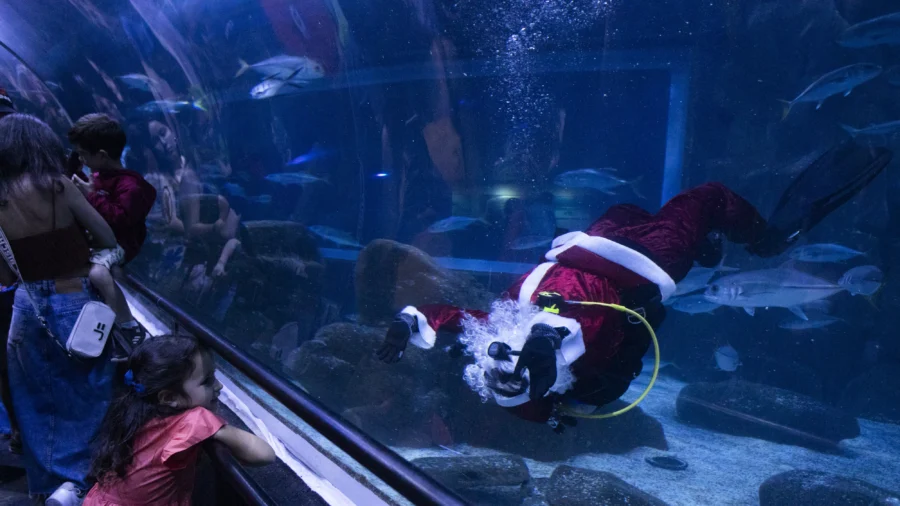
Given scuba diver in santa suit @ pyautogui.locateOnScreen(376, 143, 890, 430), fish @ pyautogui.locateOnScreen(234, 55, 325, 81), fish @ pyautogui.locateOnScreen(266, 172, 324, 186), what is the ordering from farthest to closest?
fish @ pyautogui.locateOnScreen(266, 172, 324, 186), fish @ pyautogui.locateOnScreen(234, 55, 325, 81), scuba diver in santa suit @ pyautogui.locateOnScreen(376, 143, 890, 430)

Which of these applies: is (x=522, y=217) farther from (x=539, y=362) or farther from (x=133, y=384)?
(x=133, y=384)

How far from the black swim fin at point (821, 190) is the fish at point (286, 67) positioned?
226 inches

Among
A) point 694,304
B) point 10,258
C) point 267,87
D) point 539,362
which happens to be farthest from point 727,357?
point 10,258

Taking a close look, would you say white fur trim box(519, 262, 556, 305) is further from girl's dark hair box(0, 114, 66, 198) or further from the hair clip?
girl's dark hair box(0, 114, 66, 198)

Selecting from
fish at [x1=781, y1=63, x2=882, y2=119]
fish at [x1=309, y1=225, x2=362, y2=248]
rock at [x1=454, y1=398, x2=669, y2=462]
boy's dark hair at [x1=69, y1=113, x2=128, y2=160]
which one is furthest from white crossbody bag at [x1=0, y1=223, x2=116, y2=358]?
fish at [x1=781, y1=63, x2=882, y2=119]

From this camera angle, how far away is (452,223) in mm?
6941

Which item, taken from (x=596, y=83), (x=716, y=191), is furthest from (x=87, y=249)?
(x=596, y=83)

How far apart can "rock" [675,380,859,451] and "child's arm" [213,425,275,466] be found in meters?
5.99

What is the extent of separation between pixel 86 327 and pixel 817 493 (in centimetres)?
486

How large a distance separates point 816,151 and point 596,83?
4171 millimetres

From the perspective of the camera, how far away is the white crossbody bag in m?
1.80

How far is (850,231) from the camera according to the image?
26.5 feet

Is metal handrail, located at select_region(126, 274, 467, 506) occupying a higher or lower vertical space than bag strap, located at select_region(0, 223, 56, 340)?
lower

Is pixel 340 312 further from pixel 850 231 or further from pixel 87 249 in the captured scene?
pixel 850 231
